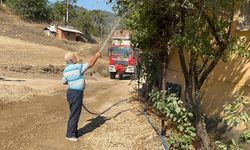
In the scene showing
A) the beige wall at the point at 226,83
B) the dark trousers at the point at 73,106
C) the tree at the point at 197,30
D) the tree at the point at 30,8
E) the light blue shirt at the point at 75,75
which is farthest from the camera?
the tree at the point at 30,8

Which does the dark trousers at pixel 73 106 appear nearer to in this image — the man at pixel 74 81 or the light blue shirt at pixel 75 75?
the man at pixel 74 81

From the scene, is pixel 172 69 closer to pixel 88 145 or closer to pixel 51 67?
pixel 88 145

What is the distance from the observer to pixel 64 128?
9.98m

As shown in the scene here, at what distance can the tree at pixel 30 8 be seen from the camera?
72375 mm

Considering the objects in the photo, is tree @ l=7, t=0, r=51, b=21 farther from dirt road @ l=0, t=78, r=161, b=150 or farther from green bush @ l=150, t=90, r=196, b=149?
green bush @ l=150, t=90, r=196, b=149

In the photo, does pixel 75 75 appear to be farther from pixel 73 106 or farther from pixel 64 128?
pixel 64 128

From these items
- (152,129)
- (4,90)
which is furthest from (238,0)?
(4,90)

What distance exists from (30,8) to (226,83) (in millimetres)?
65770

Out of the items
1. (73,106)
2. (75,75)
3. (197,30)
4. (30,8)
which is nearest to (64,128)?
(73,106)

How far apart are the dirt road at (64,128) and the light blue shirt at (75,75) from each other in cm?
122

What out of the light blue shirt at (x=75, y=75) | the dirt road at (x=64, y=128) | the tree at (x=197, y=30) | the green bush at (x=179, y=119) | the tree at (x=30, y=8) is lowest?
the dirt road at (x=64, y=128)

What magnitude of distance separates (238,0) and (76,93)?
3.77 meters

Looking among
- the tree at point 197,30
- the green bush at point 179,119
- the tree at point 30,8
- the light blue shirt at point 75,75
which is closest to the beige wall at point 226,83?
the tree at point 197,30

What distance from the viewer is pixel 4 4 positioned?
8181cm
